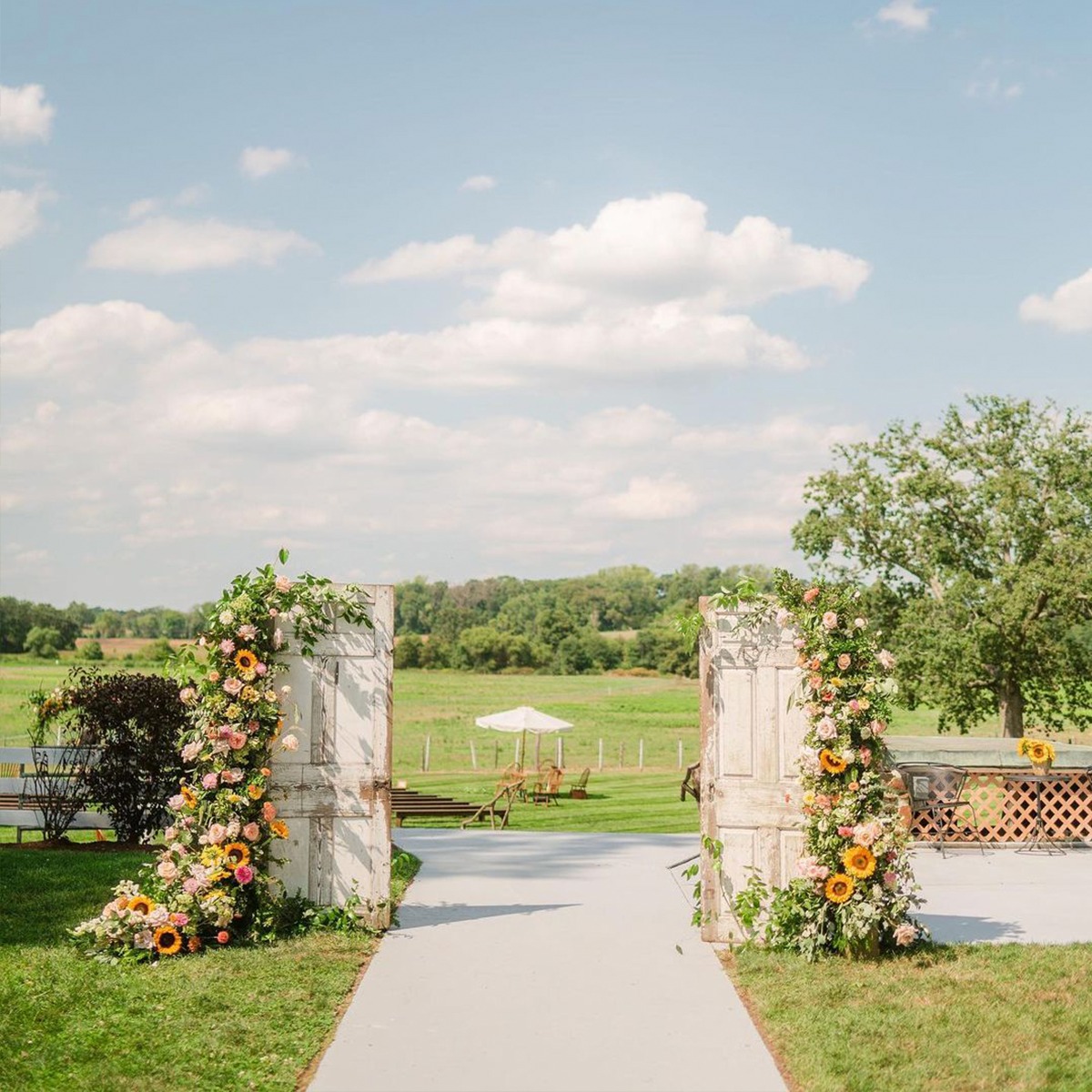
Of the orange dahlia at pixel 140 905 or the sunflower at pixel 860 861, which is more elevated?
the sunflower at pixel 860 861

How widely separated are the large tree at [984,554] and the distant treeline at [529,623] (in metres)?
30.3

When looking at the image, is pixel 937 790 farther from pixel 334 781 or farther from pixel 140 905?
pixel 140 905

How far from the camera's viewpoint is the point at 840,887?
8.41m

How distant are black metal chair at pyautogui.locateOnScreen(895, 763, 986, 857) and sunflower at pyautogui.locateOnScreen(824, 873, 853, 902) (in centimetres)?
665

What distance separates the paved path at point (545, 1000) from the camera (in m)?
6.27

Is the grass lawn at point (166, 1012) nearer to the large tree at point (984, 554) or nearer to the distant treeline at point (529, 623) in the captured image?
the large tree at point (984, 554)

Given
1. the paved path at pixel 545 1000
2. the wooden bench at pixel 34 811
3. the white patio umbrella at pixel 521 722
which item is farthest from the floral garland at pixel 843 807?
the white patio umbrella at pixel 521 722

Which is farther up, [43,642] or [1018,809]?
[43,642]

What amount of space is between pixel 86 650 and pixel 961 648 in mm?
51873

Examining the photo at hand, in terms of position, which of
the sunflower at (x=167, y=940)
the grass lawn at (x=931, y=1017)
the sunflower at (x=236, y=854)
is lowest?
the grass lawn at (x=931, y=1017)

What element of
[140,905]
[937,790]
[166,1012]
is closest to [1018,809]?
[937,790]

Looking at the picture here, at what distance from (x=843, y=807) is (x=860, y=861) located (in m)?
0.37

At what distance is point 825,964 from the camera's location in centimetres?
834

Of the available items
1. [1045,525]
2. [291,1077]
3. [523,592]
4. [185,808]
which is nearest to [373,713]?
[185,808]
